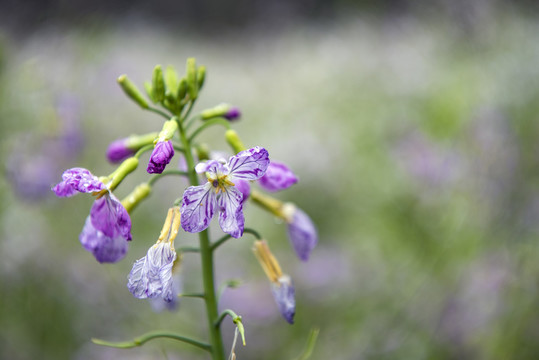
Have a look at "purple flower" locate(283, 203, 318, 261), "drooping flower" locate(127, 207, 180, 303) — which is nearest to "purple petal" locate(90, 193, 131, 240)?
"drooping flower" locate(127, 207, 180, 303)

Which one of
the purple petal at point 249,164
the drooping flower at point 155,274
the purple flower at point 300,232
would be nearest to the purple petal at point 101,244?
the drooping flower at point 155,274

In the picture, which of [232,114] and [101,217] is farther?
[232,114]

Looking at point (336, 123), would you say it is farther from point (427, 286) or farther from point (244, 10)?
point (244, 10)

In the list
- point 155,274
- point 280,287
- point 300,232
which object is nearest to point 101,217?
point 155,274

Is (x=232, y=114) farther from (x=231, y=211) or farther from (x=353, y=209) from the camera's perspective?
(x=353, y=209)

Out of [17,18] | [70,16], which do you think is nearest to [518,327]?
[17,18]

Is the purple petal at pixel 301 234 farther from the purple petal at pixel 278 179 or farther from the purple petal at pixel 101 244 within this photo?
the purple petal at pixel 101 244

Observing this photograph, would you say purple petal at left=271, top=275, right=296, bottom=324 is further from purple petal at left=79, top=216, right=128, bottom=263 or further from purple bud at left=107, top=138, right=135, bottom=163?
purple bud at left=107, top=138, right=135, bottom=163
